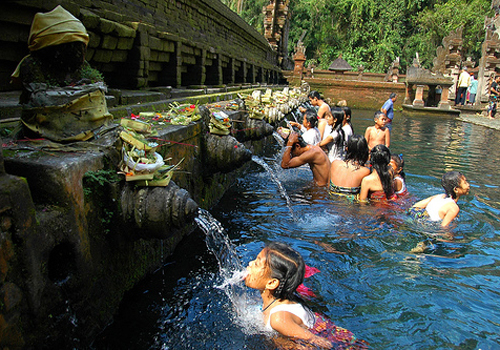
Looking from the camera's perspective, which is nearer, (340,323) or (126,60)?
(340,323)

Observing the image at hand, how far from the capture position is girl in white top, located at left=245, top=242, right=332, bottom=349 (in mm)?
2541

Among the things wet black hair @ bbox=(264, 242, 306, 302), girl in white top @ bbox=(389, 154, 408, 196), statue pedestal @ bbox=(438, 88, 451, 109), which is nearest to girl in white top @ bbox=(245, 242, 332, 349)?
wet black hair @ bbox=(264, 242, 306, 302)

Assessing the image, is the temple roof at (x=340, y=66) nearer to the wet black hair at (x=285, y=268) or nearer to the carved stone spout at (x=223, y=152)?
the carved stone spout at (x=223, y=152)

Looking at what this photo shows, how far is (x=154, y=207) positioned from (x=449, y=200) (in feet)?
12.3

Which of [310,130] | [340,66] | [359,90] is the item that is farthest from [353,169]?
[340,66]

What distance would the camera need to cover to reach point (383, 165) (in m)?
5.14

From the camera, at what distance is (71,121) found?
8.79ft

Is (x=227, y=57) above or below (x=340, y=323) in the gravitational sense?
above

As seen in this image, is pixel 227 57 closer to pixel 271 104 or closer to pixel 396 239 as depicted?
pixel 271 104

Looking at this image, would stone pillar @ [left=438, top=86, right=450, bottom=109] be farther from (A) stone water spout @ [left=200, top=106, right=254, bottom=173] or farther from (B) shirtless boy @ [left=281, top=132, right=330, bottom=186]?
(A) stone water spout @ [left=200, top=106, right=254, bottom=173]

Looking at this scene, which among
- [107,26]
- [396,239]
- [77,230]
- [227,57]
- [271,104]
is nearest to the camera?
[77,230]

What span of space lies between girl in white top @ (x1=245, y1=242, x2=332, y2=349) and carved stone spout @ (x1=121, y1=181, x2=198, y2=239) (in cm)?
63

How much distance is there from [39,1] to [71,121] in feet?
7.39

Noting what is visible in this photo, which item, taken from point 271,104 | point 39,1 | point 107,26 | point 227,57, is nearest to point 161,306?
point 39,1
